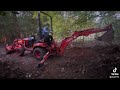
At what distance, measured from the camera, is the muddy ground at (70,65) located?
9.34 ft

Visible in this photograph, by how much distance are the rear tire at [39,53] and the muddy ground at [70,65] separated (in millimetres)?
89

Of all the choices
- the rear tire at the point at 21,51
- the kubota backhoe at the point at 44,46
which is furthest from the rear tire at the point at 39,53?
the rear tire at the point at 21,51

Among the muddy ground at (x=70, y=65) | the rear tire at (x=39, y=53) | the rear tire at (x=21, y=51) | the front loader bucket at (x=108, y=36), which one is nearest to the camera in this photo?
the muddy ground at (x=70, y=65)

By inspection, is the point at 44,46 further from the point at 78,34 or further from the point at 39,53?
the point at 78,34

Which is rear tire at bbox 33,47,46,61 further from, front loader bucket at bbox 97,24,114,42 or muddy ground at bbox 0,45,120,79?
front loader bucket at bbox 97,24,114,42

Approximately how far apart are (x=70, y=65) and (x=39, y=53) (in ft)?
2.23

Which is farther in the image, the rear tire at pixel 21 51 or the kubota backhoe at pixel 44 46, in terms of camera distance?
the rear tire at pixel 21 51

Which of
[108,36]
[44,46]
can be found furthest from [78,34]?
[44,46]

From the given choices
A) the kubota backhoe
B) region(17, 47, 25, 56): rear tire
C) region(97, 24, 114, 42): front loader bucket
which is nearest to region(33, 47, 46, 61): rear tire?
the kubota backhoe

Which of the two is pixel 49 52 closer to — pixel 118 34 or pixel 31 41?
pixel 31 41

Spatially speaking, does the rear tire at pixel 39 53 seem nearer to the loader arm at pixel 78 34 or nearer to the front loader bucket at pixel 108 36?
the loader arm at pixel 78 34
